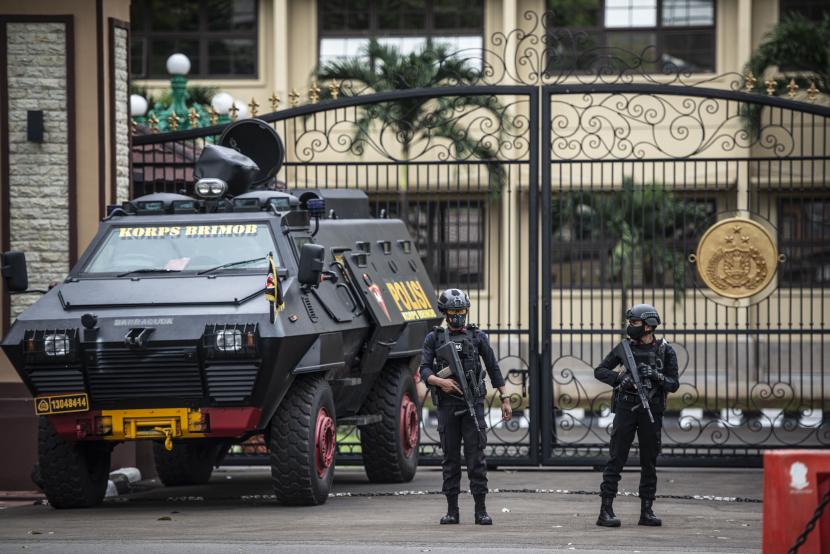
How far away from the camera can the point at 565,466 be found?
52.6 feet

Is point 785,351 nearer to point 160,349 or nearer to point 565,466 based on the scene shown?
point 565,466

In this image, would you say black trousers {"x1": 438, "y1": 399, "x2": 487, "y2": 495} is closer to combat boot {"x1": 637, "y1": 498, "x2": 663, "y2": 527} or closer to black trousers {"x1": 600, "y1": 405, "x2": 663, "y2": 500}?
black trousers {"x1": 600, "y1": 405, "x2": 663, "y2": 500}

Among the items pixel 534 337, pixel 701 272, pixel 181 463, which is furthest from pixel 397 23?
pixel 181 463

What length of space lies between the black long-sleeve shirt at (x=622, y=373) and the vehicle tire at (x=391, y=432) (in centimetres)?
347

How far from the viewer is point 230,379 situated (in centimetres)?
1173

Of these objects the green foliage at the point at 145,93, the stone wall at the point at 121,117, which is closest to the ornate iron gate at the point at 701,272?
the stone wall at the point at 121,117

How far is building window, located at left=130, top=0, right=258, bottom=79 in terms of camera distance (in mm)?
31125

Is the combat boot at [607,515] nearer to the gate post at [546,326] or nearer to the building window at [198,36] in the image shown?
the gate post at [546,326]

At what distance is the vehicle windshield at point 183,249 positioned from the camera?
12.7 m

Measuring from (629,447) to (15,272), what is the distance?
4.94 m

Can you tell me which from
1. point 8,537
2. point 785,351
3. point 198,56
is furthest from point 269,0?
point 8,537

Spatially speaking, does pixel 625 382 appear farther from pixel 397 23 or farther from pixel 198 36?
pixel 198 36

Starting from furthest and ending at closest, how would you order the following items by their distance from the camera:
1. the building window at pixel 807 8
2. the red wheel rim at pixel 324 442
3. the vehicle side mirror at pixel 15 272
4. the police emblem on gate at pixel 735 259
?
1. the building window at pixel 807 8
2. the police emblem on gate at pixel 735 259
3. the vehicle side mirror at pixel 15 272
4. the red wheel rim at pixel 324 442

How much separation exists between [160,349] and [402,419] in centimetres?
368
